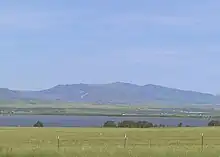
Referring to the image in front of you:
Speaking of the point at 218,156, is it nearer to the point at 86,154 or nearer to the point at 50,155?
the point at 86,154

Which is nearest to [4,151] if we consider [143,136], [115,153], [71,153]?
[71,153]

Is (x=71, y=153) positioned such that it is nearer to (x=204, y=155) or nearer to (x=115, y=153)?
(x=115, y=153)

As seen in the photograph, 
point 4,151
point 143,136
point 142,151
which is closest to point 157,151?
point 142,151

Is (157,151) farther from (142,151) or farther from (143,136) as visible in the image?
(143,136)

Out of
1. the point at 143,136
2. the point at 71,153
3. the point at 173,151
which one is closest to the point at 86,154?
the point at 71,153

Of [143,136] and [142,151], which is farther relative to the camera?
[143,136]

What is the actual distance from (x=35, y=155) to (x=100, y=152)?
3.89 m

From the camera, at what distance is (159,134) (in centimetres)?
6259

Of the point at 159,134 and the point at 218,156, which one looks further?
the point at 159,134

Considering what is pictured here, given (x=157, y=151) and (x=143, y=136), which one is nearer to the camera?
(x=157, y=151)

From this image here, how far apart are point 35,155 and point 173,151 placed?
27.2 feet

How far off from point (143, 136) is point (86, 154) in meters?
27.2

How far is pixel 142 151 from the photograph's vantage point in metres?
34.1

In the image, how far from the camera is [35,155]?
32625mm
